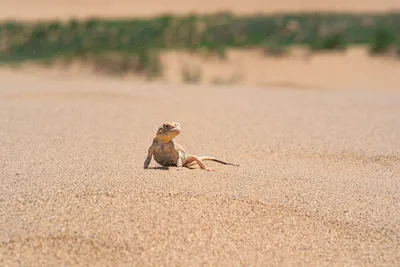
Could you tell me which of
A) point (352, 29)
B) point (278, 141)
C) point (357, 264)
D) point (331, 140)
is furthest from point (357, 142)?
point (352, 29)

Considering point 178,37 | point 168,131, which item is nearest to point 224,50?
point 178,37

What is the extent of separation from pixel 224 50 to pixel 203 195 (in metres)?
18.1

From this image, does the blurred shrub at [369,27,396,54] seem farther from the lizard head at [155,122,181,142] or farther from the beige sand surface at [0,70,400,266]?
the lizard head at [155,122,181,142]

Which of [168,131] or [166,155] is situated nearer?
[168,131]

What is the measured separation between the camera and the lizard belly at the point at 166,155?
20.5 feet

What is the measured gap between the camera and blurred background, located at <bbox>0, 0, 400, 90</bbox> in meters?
19.4

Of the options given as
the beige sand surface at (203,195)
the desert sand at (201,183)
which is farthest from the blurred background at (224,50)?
the beige sand surface at (203,195)

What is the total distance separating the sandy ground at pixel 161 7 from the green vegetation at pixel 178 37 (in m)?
13.9

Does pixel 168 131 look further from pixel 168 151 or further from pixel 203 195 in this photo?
pixel 203 195

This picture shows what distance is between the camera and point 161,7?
162ft

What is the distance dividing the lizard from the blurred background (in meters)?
11.2

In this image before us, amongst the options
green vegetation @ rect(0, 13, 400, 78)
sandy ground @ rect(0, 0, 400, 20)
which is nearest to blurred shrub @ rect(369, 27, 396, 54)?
green vegetation @ rect(0, 13, 400, 78)

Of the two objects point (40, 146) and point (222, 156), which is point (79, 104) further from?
point (222, 156)

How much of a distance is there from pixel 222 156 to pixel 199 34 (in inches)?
824
